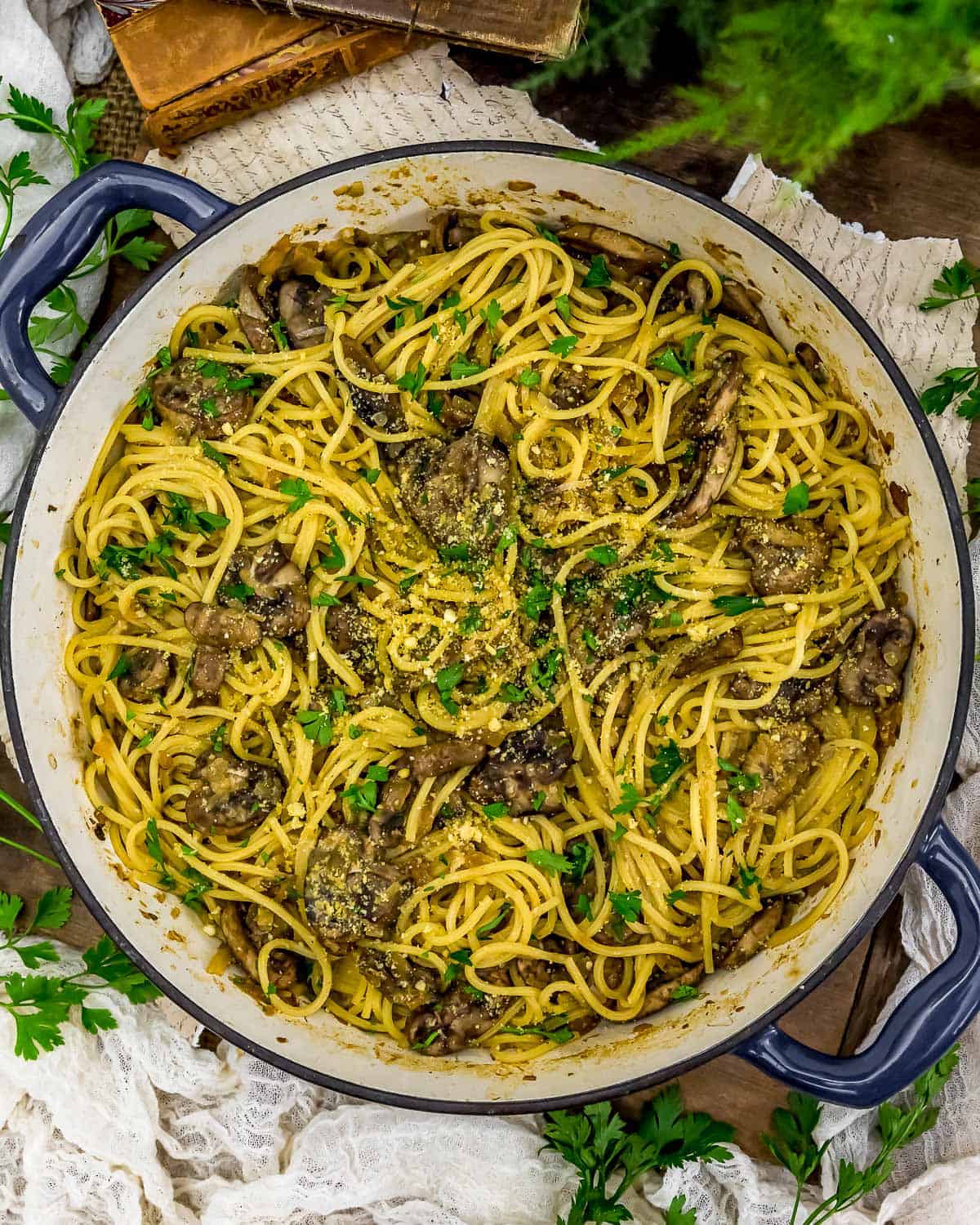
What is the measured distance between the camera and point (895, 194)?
3.60 metres

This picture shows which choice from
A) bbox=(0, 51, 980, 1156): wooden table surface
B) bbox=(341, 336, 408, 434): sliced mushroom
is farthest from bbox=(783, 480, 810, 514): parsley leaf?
bbox=(341, 336, 408, 434): sliced mushroom

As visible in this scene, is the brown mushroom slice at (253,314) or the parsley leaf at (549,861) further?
the brown mushroom slice at (253,314)

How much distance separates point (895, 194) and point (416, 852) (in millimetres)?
2561

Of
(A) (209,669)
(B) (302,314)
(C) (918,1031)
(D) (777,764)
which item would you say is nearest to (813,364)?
(D) (777,764)

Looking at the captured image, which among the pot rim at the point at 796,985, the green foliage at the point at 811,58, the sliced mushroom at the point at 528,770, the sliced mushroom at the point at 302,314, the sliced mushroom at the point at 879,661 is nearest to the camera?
the green foliage at the point at 811,58

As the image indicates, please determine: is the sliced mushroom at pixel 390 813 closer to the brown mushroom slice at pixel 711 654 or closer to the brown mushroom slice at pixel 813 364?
the brown mushroom slice at pixel 711 654

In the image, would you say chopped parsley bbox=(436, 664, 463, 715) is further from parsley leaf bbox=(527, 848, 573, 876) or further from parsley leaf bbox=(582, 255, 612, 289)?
parsley leaf bbox=(582, 255, 612, 289)

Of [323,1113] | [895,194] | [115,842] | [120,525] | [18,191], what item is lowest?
[323,1113]

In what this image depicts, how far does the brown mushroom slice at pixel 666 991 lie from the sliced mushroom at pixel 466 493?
1.40 metres

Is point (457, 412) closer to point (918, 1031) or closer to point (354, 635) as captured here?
point (354, 635)

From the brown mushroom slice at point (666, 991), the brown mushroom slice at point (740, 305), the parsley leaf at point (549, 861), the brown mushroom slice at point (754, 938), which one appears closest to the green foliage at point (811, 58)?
the brown mushroom slice at point (740, 305)

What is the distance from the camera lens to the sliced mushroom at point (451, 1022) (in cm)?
342

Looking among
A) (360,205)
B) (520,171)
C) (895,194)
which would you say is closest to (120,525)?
(360,205)

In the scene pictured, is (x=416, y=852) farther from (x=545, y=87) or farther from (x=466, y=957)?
(x=545, y=87)
